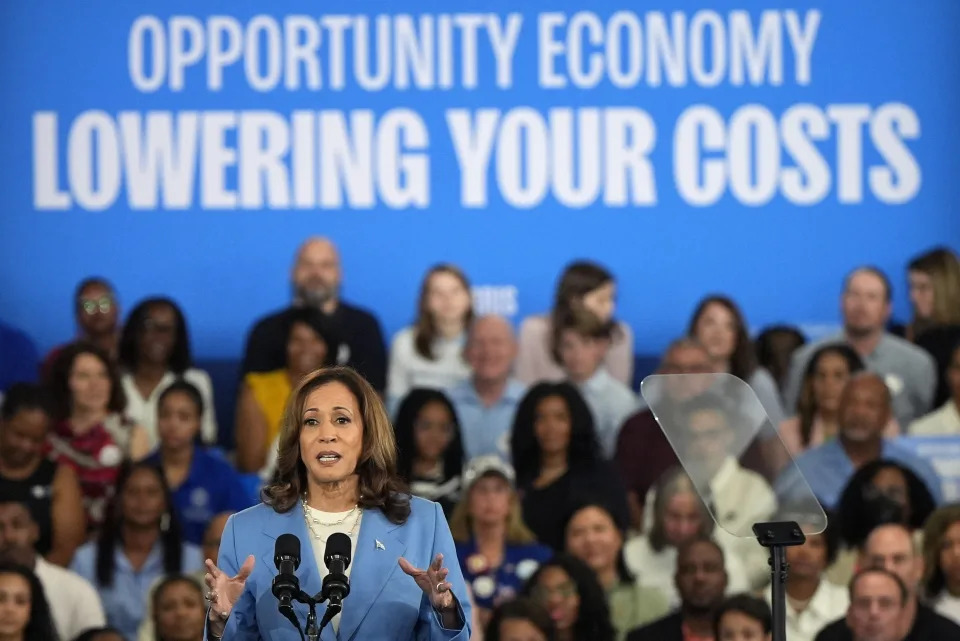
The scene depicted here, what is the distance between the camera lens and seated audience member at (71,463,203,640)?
6352mm

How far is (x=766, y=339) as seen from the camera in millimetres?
6922

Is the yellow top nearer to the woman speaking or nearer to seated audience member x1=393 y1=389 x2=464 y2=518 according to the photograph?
seated audience member x1=393 y1=389 x2=464 y2=518

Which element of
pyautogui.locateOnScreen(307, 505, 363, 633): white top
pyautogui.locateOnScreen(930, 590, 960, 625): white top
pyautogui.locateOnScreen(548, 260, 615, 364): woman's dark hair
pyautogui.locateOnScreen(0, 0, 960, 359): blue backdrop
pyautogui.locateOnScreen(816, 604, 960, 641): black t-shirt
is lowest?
pyautogui.locateOnScreen(816, 604, 960, 641): black t-shirt

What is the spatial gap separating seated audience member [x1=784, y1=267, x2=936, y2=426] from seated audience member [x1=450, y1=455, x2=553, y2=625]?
1251 millimetres

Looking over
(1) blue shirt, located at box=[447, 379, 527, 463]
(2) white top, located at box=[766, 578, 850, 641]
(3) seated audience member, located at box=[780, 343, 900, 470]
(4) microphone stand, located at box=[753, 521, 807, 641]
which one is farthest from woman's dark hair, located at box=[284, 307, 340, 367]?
(4) microphone stand, located at box=[753, 521, 807, 641]

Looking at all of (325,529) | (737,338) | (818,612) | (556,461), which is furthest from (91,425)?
(325,529)

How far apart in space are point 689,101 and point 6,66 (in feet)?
10.1

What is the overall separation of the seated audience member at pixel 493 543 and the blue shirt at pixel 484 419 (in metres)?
0.33

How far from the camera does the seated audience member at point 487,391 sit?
21.8 ft

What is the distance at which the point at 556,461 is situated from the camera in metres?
6.41

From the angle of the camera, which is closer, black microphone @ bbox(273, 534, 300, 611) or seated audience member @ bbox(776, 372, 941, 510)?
black microphone @ bbox(273, 534, 300, 611)

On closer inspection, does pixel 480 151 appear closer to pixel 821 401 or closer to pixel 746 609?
pixel 821 401

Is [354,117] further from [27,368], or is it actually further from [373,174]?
[27,368]

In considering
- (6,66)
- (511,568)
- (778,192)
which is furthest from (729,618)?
(6,66)
